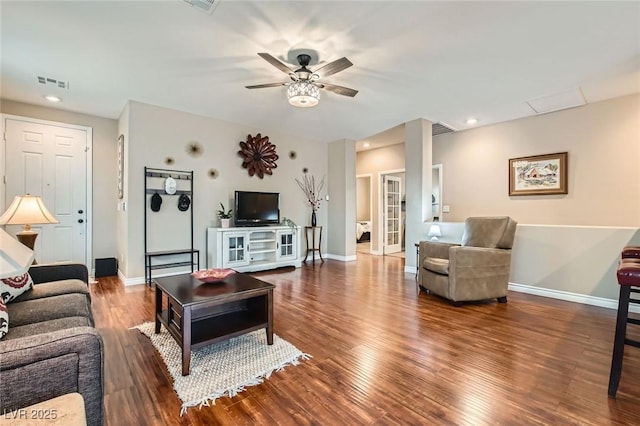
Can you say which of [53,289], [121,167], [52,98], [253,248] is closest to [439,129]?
[253,248]

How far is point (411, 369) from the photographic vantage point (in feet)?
6.85

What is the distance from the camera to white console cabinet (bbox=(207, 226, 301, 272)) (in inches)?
193

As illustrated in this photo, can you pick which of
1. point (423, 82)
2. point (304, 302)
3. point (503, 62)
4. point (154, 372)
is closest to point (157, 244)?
point (304, 302)

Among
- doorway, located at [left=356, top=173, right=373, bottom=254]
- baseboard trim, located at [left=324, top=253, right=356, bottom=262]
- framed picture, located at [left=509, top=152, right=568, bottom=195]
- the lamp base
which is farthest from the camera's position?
doorway, located at [left=356, top=173, right=373, bottom=254]

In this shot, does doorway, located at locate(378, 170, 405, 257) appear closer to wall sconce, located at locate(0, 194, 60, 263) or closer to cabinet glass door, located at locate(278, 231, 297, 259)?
cabinet glass door, located at locate(278, 231, 297, 259)

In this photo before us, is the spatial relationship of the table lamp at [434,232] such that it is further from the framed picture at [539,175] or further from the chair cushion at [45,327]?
the chair cushion at [45,327]

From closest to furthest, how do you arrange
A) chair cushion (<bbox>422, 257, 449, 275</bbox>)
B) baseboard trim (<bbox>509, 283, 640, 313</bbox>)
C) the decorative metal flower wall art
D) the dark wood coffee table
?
the dark wood coffee table → baseboard trim (<bbox>509, 283, 640, 313</bbox>) → chair cushion (<bbox>422, 257, 449, 275</bbox>) → the decorative metal flower wall art

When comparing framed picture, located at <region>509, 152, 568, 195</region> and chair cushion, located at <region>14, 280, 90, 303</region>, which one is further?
framed picture, located at <region>509, 152, 568, 195</region>

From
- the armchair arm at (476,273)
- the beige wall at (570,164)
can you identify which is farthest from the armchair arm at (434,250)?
the beige wall at (570,164)

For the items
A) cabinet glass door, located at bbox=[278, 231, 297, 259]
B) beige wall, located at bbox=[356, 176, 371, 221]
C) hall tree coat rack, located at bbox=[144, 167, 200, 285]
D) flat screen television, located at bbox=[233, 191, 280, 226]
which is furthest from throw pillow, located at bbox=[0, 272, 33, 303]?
beige wall, located at bbox=[356, 176, 371, 221]

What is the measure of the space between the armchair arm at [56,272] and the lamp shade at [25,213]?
399 millimetres

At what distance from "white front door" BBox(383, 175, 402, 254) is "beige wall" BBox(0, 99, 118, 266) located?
5.82 metres

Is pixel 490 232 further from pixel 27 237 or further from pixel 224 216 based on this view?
pixel 27 237

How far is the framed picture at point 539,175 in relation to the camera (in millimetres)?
4680
